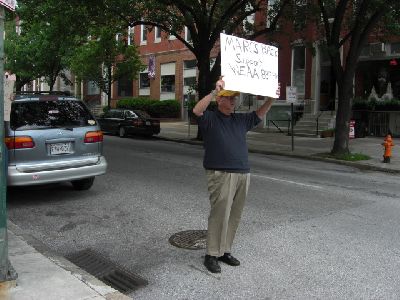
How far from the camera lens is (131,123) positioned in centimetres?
2328

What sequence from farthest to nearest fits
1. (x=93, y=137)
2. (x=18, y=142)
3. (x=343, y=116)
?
1. (x=343, y=116)
2. (x=93, y=137)
3. (x=18, y=142)

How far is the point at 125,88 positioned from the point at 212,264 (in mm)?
37585

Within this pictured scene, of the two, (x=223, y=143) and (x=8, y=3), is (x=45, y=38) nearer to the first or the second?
(x=8, y=3)

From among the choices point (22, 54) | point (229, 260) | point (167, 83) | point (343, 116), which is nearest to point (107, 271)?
point (229, 260)

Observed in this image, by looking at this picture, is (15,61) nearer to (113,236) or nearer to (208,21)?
(208,21)

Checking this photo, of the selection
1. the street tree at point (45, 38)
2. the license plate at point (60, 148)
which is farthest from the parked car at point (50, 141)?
the street tree at point (45, 38)

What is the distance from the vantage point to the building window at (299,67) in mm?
26658

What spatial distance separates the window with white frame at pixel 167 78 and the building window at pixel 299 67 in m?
11.9

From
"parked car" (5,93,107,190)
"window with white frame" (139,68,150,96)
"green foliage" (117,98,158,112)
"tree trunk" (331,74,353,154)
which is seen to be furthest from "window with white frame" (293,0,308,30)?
"window with white frame" (139,68,150,96)

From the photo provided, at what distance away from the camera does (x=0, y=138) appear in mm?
4199

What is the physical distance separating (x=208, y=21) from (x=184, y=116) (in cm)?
1581

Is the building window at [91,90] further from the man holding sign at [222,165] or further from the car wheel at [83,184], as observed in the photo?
the man holding sign at [222,165]

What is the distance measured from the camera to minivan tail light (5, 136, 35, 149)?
24.2 ft

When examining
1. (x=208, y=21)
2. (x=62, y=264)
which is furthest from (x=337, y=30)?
(x=62, y=264)
